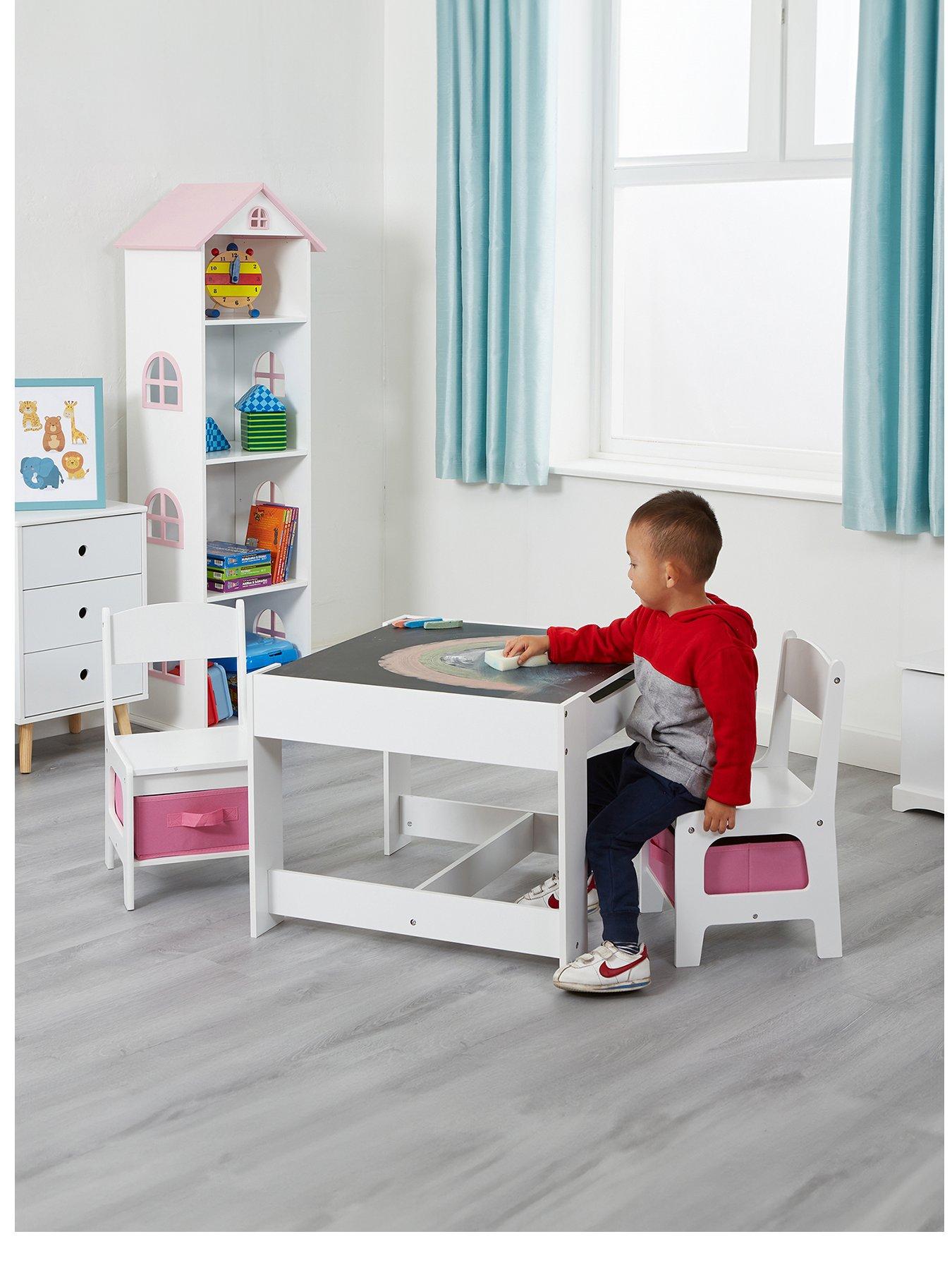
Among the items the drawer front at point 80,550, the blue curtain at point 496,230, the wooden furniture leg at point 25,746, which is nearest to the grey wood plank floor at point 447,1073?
the wooden furniture leg at point 25,746

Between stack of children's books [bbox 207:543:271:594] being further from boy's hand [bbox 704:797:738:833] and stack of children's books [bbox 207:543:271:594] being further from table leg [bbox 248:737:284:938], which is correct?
boy's hand [bbox 704:797:738:833]

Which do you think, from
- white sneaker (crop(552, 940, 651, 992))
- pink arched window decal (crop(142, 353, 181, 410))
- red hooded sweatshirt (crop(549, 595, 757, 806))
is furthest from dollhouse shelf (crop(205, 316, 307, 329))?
white sneaker (crop(552, 940, 651, 992))

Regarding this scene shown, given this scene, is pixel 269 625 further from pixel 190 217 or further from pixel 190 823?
pixel 190 823

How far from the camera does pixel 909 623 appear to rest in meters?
3.69

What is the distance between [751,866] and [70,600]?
1.97 meters

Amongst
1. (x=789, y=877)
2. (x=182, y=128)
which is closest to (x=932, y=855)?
(x=789, y=877)

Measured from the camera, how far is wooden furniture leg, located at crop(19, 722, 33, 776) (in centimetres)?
363

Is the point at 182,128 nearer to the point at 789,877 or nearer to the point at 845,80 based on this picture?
the point at 845,80

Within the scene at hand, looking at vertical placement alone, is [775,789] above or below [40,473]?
below

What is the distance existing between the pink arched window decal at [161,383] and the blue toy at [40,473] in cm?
36

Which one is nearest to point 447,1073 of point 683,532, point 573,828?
point 573,828

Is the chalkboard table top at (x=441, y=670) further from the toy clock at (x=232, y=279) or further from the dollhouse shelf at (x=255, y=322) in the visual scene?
the toy clock at (x=232, y=279)

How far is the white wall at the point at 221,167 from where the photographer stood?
151 inches

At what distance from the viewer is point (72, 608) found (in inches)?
145
